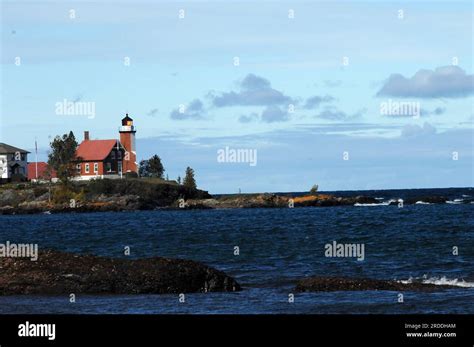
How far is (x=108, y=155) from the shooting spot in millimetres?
162000

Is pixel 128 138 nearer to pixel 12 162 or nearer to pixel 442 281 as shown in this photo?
pixel 12 162

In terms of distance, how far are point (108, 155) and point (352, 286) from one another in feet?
441

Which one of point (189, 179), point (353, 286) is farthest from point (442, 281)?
point (189, 179)

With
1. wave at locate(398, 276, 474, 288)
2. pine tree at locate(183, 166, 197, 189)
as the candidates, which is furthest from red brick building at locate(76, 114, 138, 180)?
wave at locate(398, 276, 474, 288)

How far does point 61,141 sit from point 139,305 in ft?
460

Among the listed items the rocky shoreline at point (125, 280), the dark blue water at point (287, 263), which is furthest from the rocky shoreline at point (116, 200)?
the rocky shoreline at point (125, 280)

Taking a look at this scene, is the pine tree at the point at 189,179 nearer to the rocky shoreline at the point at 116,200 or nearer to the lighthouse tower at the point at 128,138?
the rocky shoreline at the point at 116,200

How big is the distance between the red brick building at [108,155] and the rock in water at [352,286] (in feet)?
431

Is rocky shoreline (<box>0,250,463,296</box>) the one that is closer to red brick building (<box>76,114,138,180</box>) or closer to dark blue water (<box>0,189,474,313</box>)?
dark blue water (<box>0,189,474,313</box>)

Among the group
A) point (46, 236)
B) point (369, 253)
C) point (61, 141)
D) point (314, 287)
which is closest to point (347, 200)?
point (61, 141)

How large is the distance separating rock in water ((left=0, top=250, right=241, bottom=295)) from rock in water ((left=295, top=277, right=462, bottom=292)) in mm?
2462

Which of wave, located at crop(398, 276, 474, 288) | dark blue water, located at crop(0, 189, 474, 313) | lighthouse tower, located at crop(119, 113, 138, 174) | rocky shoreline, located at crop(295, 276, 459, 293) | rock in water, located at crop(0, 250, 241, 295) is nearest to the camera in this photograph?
dark blue water, located at crop(0, 189, 474, 313)

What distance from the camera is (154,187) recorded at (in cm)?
15950

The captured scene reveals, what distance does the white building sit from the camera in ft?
550
